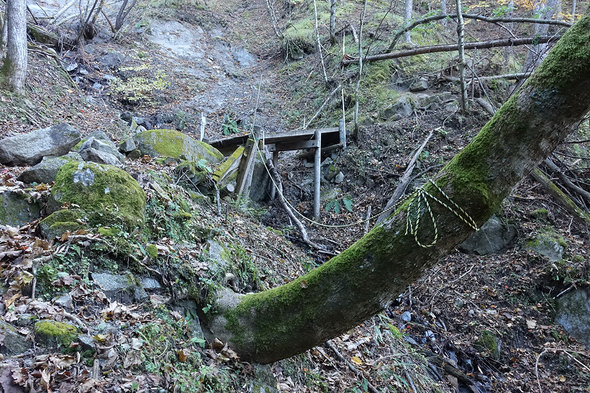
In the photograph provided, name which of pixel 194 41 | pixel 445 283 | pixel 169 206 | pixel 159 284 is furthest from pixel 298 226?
pixel 194 41

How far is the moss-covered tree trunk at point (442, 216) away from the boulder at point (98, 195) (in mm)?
1651

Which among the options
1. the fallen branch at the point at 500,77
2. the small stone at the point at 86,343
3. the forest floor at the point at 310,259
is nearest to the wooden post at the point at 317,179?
the forest floor at the point at 310,259

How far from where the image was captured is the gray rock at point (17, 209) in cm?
346

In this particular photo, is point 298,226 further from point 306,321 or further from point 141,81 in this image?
point 141,81

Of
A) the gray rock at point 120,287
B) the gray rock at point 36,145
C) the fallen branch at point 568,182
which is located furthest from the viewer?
the fallen branch at point 568,182

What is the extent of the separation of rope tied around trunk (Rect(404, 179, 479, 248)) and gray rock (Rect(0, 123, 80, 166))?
17.5ft

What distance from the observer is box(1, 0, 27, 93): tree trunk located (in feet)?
26.2

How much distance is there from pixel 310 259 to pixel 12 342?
5250 millimetres

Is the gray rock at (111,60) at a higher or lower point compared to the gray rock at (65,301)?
higher

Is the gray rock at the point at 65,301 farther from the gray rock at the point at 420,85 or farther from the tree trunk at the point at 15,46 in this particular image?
the gray rock at the point at 420,85

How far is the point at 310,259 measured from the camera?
23.3ft

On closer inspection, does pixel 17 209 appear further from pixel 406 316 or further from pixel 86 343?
pixel 406 316

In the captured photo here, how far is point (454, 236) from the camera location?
94.0 inches

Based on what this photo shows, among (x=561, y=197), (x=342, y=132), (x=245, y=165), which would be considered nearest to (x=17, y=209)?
(x=245, y=165)
